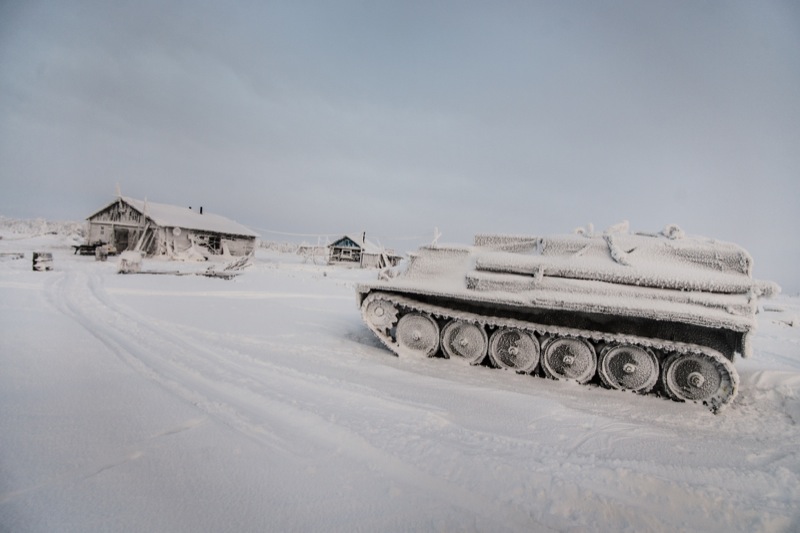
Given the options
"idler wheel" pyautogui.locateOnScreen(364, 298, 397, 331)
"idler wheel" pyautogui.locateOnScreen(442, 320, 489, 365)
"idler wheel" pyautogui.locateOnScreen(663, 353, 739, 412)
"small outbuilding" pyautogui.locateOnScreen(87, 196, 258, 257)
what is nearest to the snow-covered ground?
"idler wheel" pyautogui.locateOnScreen(663, 353, 739, 412)

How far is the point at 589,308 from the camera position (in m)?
5.12

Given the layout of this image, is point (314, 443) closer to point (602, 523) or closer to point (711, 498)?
point (602, 523)

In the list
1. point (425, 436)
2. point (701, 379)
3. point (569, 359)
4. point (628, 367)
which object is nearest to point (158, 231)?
point (569, 359)

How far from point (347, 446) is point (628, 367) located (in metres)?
4.33

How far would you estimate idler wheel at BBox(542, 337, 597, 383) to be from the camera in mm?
5410

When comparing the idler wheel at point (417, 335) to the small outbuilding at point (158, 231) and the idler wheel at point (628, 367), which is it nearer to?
the idler wheel at point (628, 367)

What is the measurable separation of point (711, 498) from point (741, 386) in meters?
4.33

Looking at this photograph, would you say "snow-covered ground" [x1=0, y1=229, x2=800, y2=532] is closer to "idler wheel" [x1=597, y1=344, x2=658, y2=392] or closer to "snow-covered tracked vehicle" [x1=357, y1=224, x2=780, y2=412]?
"idler wheel" [x1=597, y1=344, x2=658, y2=392]

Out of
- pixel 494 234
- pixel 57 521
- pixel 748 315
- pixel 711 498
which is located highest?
pixel 494 234

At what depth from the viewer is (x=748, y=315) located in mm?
4598

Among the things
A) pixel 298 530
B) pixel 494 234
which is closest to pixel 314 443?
pixel 298 530

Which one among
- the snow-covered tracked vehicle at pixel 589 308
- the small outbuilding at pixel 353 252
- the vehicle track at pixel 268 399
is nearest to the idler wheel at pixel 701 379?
the snow-covered tracked vehicle at pixel 589 308

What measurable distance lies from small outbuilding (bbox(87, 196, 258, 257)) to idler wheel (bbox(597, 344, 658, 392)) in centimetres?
2762

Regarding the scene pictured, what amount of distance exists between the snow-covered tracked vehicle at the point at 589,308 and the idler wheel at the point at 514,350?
0.05 feet
